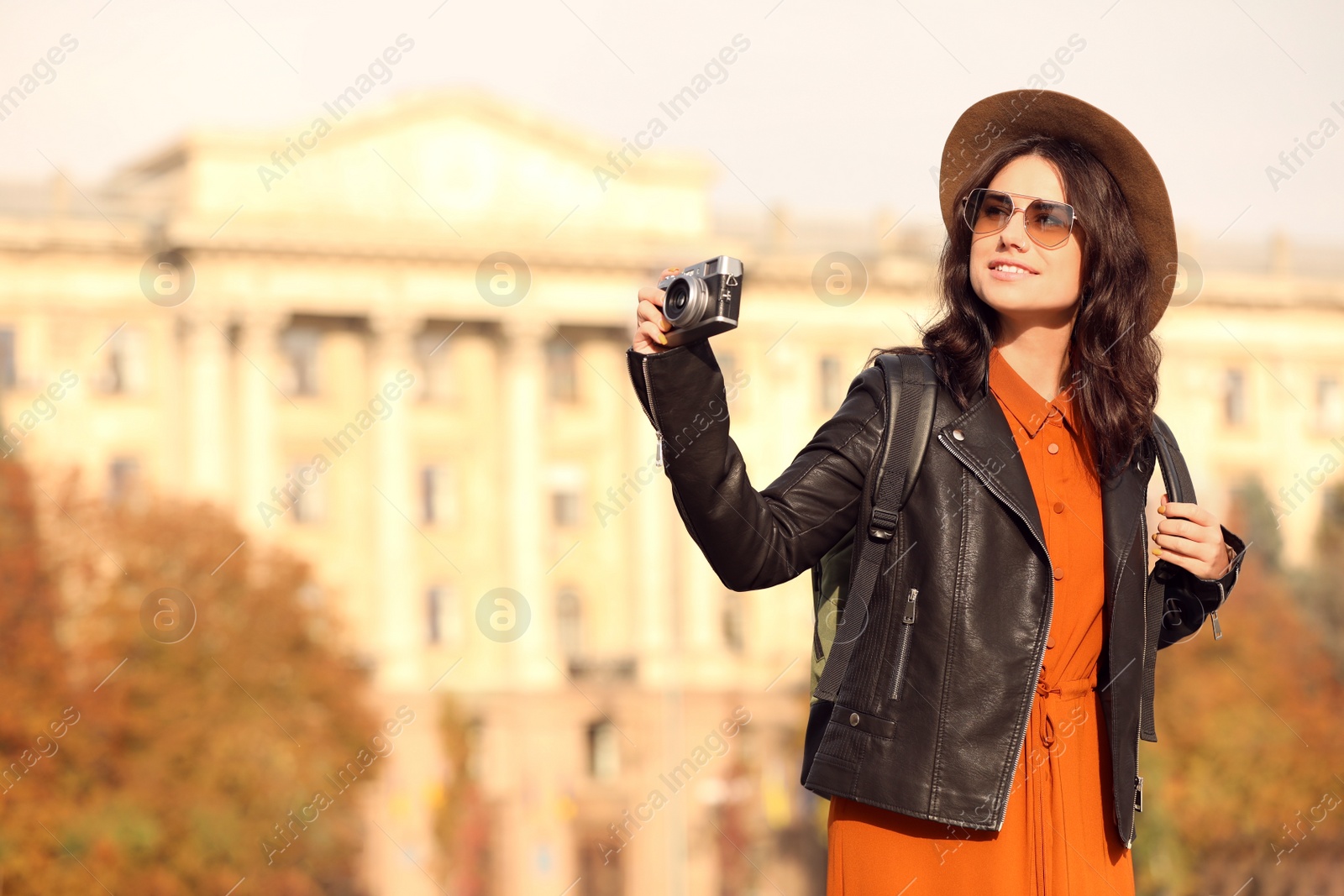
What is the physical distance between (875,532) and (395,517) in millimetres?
59691

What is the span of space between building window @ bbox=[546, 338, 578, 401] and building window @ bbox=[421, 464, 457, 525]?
469 centimetres

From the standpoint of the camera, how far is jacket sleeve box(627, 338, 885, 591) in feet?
11.7

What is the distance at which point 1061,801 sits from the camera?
12.5 ft

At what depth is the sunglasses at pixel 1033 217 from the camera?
4.04 m

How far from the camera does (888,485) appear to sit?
3.80 metres

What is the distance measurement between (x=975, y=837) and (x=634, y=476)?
56788mm

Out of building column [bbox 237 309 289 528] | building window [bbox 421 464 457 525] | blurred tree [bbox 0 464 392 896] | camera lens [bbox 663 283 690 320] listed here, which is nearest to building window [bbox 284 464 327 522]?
building column [bbox 237 309 289 528]

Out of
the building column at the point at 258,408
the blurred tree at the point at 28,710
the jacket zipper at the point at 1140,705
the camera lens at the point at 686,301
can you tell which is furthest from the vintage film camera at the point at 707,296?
the building column at the point at 258,408

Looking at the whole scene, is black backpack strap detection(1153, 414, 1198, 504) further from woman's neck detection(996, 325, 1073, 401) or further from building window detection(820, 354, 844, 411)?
building window detection(820, 354, 844, 411)

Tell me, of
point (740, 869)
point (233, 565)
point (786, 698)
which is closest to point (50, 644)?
point (233, 565)

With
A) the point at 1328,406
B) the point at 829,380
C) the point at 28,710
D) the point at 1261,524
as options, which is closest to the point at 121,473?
the point at 829,380

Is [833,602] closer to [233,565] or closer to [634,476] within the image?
[233,565]

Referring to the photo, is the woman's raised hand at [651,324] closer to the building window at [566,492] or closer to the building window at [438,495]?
the building window at [438,495]

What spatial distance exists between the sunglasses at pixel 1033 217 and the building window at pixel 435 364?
6168 centimetres
